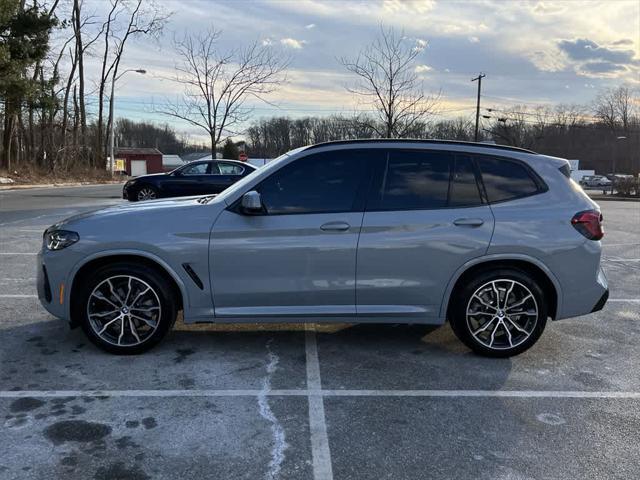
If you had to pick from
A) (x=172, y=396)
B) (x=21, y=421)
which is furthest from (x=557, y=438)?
(x=21, y=421)

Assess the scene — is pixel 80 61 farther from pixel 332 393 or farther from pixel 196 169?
pixel 332 393

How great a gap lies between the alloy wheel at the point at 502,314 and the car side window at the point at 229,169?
12.2 m

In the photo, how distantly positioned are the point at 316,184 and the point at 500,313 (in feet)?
6.07

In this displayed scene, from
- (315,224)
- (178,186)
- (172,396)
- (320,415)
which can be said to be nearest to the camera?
(320,415)

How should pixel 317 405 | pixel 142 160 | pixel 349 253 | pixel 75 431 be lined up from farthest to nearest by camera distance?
pixel 142 160 < pixel 349 253 < pixel 317 405 < pixel 75 431

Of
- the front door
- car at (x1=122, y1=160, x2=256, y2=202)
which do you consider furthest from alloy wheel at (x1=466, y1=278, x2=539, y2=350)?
car at (x1=122, y1=160, x2=256, y2=202)

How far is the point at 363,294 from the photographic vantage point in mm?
4379

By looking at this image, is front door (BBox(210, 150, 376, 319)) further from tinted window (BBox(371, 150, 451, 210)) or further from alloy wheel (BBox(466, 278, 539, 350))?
alloy wheel (BBox(466, 278, 539, 350))

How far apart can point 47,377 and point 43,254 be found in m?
1.00

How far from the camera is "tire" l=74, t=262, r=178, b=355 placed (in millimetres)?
4320

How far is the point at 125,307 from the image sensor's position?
14.3ft

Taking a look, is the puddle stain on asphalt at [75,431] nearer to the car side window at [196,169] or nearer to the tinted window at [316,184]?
the tinted window at [316,184]

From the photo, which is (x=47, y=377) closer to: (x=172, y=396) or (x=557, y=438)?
(x=172, y=396)

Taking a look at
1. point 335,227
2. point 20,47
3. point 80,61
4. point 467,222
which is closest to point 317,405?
point 335,227
